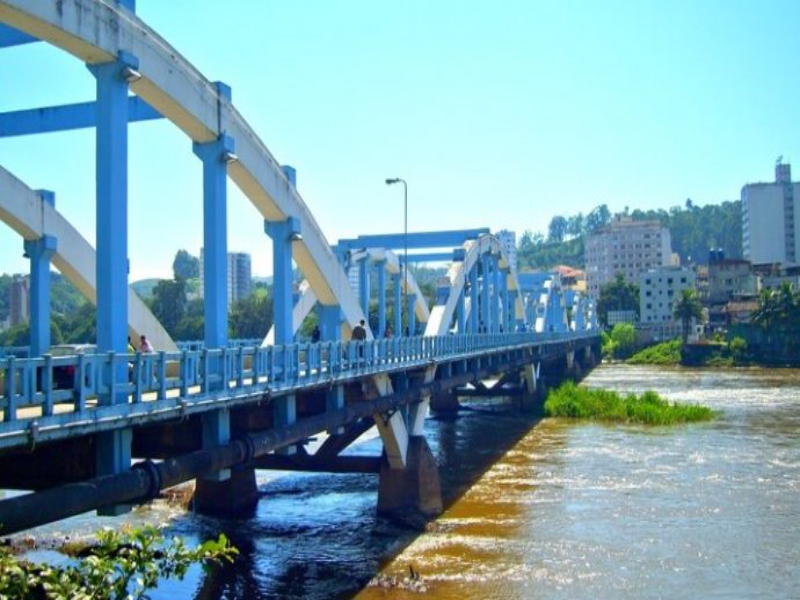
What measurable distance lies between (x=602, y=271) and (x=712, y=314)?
160 ft

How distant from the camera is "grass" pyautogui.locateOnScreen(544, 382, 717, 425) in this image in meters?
46.8

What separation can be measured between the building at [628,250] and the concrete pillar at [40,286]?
144033 millimetres

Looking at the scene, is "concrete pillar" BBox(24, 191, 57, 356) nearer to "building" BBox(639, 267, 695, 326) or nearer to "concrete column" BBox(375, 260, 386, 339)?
"concrete column" BBox(375, 260, 386, 339)

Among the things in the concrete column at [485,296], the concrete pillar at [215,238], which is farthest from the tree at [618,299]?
the concrete pillar at [215,238]

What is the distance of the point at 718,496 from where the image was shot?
90.5ft

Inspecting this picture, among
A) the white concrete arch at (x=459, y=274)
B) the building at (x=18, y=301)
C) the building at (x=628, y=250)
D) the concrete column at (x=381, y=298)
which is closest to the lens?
the concrete column at (x=381, y=298)

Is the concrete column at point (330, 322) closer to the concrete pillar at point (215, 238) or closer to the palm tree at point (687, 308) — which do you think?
the concrete pillar at point (215, 238)

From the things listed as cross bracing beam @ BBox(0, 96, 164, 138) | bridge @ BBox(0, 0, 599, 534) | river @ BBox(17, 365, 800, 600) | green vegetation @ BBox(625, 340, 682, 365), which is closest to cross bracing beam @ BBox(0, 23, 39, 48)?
bridge @ BBox(0, 0, 599, 534)

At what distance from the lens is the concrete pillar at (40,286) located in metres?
18.6

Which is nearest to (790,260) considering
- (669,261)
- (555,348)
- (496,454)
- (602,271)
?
(669,261)

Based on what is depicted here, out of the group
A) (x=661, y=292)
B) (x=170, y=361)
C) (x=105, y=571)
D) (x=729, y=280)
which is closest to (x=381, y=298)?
(x=170, y=361)

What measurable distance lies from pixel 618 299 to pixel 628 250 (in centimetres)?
2975

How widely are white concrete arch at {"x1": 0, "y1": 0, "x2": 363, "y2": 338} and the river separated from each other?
286 inches

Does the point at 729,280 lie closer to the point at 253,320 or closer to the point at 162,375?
the point at 253,320
